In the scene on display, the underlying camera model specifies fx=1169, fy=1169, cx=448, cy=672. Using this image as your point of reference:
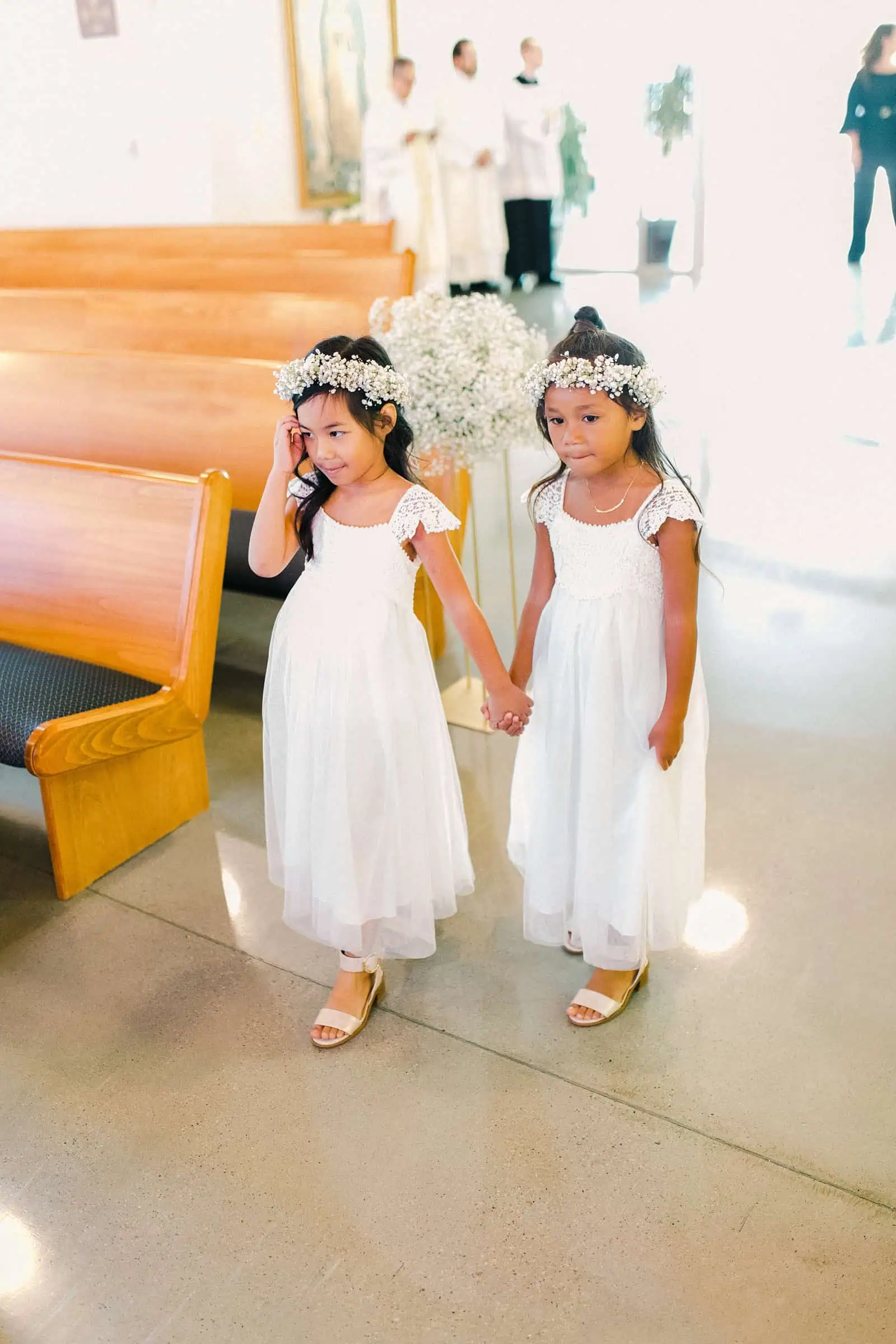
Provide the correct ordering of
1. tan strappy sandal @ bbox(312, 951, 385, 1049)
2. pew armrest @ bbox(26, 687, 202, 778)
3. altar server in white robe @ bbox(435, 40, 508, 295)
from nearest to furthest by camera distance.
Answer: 1. tan strappy sandal @ bbox(312, 951, 385, 1049)
2. pew armrest @ bbox(26, 687, 202, 778)
3. altar server in white robe @ bbox(435, 40, 508, 295)

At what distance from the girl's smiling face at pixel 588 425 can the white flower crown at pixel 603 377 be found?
1 centimetres

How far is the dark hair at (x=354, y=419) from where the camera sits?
1913 mm

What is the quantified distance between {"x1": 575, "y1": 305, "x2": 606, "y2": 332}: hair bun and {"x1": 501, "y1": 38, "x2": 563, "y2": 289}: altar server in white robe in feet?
29.2

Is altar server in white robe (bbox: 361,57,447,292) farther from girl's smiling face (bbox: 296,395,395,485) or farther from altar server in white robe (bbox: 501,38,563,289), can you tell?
girl's smiling face (bbox: 296,395,395,485)

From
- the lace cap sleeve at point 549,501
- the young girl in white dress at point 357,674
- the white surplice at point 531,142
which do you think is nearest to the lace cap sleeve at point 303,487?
the young girl in white dress at point 357,674

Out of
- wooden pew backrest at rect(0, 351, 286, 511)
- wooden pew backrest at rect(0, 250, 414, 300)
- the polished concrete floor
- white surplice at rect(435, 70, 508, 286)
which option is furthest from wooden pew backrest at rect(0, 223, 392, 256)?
white surplice at rect(435, 70, 508, 286)

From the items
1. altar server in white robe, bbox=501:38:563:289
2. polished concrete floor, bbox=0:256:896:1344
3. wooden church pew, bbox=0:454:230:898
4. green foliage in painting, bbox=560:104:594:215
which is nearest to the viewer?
polished concrete floor, bbox=0:256:896:1344

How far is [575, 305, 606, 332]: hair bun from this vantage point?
6.34 feet

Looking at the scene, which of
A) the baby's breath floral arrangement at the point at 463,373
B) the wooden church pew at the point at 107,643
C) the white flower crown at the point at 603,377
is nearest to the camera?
the white flower crown at the point at 603,377

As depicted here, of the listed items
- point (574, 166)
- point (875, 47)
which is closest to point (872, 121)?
point (875, 47)

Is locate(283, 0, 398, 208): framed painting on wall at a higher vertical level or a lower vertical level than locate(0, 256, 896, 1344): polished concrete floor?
higher

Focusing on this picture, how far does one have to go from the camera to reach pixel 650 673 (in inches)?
79.4

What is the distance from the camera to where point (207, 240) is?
5867mm

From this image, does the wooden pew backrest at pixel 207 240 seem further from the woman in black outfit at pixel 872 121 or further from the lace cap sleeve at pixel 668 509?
the woman in black outfit at pixel 872 121
